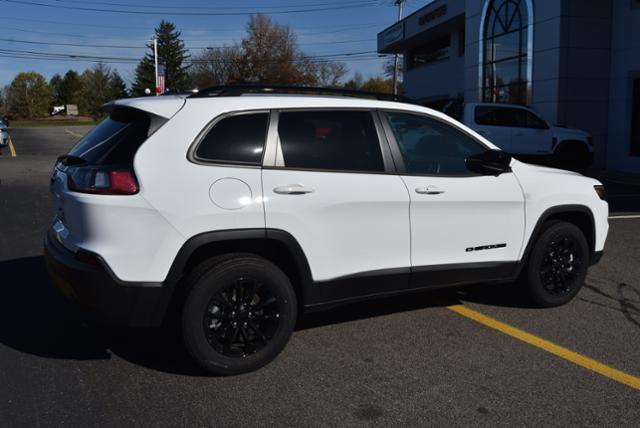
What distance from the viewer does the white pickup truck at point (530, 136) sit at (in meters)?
16.6

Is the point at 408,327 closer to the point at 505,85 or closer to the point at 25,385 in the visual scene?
the point at 25,385

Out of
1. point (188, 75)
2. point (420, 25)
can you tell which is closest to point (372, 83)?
point (188, 75)

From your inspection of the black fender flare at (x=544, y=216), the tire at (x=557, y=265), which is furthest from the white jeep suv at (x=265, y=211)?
the tire at (x=557, y=265)

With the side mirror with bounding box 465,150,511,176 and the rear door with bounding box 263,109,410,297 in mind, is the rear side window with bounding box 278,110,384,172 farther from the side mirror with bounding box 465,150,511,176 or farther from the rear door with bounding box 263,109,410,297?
the side mirror with bounding box 465,150,511,176

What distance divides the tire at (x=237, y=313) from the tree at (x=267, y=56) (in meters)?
57.0

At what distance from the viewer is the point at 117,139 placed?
12.4 ft

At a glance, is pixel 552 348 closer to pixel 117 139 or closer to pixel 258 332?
pixel 258 332

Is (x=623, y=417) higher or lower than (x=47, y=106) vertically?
lower

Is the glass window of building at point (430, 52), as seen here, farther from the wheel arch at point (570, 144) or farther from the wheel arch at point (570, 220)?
the wheel arch at point (570, 220)

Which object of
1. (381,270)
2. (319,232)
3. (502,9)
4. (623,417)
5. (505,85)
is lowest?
(623,417)

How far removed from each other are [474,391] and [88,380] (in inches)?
90.1

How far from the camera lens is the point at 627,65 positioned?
18797mm

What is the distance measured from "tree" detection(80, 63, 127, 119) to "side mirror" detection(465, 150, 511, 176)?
100m

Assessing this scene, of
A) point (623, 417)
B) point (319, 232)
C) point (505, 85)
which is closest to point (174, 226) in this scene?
point (319, 232)
